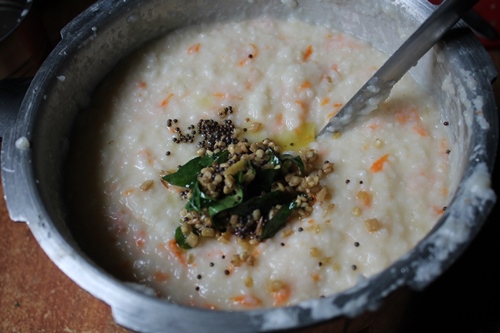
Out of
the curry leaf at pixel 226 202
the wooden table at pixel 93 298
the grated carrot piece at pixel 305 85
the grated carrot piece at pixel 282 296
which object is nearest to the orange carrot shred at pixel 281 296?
the grated carrot piece at pixel 282 296

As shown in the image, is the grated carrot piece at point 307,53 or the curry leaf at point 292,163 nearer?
the curry leaf at point 292,163

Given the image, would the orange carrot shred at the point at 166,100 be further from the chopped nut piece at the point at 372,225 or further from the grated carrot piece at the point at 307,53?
the chopped nut piece at the point at 372,225

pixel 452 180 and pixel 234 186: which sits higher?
pixel 452 180

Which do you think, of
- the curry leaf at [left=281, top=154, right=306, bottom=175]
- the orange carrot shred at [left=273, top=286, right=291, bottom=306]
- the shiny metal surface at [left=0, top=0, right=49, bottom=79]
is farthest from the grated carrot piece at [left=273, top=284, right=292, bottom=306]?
the shiny metal surface at [left=0, top=0, right=49, bottom=79]

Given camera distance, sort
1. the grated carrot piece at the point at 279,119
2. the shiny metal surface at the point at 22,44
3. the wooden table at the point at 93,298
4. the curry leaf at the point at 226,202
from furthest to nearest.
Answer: the shiny metal surface at the point at 22,44 → the wooden table at the point at 93,298 → the grated carrot piece at the point at 279,119 → the curry leaf at the point at 226,202

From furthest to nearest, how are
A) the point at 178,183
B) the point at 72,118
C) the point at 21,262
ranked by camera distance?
the point at 21,262 → the point at 72,118 → the point at 178,183

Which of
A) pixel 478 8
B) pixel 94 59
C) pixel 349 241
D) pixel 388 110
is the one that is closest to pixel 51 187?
pixel 94 59

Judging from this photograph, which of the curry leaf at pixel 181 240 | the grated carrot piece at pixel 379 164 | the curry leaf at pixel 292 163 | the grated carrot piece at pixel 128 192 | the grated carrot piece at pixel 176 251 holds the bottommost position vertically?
the grated carrot piece at pixel 176 251

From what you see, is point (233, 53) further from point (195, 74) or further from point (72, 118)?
point (72, 118)

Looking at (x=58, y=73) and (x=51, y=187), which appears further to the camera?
(x=58, y=73)

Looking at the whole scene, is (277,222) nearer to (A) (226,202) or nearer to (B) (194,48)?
(A) (226,202)
